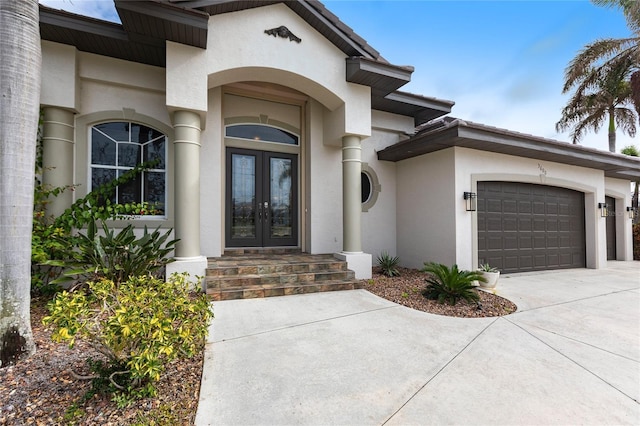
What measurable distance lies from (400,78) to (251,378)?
640 centimetres

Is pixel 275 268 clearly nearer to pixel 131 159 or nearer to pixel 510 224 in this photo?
pixel 131 159

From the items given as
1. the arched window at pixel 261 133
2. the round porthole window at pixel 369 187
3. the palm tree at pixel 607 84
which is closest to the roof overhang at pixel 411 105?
the round porthole window at pixel 369 187

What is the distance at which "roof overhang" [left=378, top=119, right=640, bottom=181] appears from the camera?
6508 mm

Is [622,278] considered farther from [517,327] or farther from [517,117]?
[517,117]

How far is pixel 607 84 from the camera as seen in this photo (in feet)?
39.6

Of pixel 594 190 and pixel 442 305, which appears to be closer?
pixel 442 305

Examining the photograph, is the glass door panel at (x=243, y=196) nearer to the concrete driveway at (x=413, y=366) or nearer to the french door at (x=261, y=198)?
the french door at (x=261, y=198)

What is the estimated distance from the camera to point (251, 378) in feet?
8.75

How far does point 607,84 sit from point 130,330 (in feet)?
57.9

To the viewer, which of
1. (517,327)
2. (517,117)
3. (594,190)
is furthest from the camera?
(517,117)

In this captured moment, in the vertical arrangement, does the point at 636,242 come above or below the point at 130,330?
below

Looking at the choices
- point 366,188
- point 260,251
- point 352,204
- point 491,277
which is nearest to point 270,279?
point 260,251

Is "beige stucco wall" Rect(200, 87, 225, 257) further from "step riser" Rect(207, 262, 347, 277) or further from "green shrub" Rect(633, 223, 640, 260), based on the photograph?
"green shrub" Rect(633, 223, 640, 260)

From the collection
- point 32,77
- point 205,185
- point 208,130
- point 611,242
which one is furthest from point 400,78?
point 611,242
